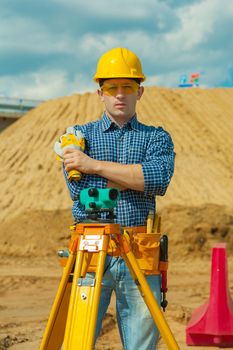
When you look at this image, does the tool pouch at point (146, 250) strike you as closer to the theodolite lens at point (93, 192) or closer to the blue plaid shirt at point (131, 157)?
the blue plaid shirt at point (131, 157)

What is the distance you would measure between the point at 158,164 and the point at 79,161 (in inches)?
13.6

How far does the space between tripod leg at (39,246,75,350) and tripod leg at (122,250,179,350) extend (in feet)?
0.84

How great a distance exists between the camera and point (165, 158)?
2988mm

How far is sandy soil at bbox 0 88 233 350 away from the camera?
9398 mm

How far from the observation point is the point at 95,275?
2668mm

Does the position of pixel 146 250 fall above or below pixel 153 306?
above

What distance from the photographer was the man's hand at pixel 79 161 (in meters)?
2.84

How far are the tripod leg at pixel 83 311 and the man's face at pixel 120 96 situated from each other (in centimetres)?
72

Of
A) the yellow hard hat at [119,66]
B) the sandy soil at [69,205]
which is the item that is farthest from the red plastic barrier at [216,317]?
the yellow hard hat at [119,66]

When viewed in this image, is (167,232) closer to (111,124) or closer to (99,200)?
(111,124)

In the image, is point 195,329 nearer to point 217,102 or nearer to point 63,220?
point 63,220

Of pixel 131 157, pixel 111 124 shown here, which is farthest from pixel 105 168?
pixel 111 124

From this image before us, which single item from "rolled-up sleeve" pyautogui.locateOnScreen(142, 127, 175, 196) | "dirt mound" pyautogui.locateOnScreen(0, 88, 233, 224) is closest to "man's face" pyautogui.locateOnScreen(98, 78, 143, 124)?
"rolled-up sleeve" pyautogui.locateOnScreen(142, 127, 175, 196)

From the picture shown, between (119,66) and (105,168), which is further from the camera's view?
(119,66)
